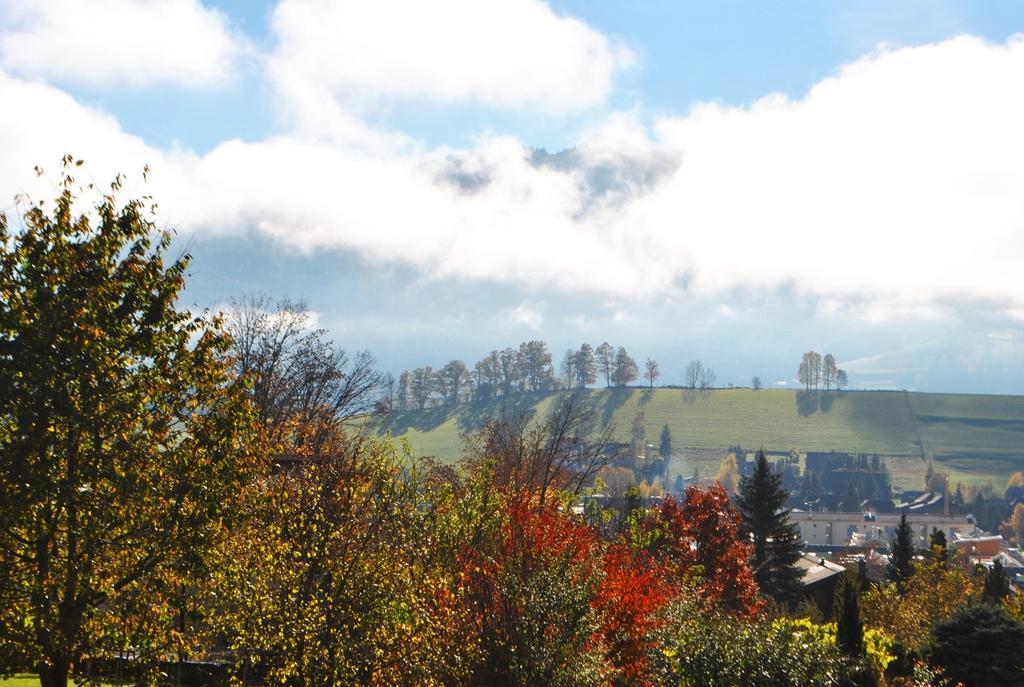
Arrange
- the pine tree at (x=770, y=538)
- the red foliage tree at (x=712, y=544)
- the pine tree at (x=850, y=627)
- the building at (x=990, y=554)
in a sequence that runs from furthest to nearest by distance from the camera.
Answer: the building at (x=990, y=554)
the pine tree at (x=770, y=538)
the red foliage tree at (x=712, y=544)
the pine tree at (x=850, y=627)

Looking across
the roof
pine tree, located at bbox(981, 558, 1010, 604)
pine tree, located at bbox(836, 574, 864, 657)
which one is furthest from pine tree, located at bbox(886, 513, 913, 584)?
pine tree, located at bbox(836, 574, 864, 657)

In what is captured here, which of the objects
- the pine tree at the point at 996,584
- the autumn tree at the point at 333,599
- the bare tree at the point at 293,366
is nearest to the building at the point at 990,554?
the pine tree at the point at 996,584

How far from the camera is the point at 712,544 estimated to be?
168 feet

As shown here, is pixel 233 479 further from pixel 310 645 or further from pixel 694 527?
pixel 694 527

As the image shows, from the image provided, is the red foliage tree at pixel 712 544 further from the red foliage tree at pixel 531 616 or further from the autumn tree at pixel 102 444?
the autumn tree at pixel 102 444

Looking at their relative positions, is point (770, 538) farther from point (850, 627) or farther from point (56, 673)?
point (56, 673)

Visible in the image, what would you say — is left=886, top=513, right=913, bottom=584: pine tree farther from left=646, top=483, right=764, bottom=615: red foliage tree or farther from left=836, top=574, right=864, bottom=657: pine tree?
left=836, top=574, right=864, bottom=657: pine tree

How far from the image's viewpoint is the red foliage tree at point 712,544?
47.9 metres

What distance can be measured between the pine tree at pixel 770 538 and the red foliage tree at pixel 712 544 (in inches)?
425

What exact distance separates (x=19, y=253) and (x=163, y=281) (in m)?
2.64

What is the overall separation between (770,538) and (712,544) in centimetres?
1581

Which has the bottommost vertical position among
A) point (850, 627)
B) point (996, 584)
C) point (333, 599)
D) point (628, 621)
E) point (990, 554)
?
point (990, 554)

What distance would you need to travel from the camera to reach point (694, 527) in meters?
51.7

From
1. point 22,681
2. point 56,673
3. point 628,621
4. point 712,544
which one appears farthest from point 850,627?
point 22,681
